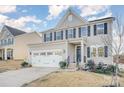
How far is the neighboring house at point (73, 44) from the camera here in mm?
11352

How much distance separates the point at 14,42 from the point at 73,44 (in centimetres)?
329

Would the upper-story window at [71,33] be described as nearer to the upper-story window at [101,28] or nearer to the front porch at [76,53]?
the front porch at [76,53]

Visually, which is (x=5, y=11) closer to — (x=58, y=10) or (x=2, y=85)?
(x=58, y=10)

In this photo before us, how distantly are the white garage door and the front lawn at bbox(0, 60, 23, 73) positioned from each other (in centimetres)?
125

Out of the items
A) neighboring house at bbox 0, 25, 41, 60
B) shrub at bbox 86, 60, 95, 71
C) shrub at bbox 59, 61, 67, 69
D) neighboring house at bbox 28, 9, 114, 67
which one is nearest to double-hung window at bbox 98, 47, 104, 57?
neighboring house at bbox 28, 9, 114, 67

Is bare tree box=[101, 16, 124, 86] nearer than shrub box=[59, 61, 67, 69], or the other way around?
bare tree box=[101, 16, 124, 86]

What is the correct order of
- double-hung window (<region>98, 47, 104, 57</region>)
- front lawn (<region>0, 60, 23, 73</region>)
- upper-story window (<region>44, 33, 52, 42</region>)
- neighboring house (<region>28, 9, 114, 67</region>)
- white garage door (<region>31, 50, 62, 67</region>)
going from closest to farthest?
front lawn (<region>0, 60, 23, 73</region>), double-hung window (<region>98, 47, 104, 57</region>), neighboring house (<region>28, 9, 114, 67</region>), white garage door (<region>31, 50, 62, 67</region>), upper-story window (<region>44, 33, 52, 42</region>)

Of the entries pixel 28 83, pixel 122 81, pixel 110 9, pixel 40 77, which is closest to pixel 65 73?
pixel 40 77

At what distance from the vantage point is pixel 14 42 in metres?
12.9

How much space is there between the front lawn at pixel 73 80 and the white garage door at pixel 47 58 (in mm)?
1933

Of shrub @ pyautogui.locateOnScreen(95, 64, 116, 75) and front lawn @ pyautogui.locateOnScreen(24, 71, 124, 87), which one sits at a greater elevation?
shrub @ pyautogui.locateOnScreen(95, 64, 116, 75)

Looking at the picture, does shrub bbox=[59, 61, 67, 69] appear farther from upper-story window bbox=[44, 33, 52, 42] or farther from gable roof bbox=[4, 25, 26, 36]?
upper-story window bbox=[44, 33, 52, 42]

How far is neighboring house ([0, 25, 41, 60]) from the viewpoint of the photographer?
1176 centimetres

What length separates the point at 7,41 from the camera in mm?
12609
